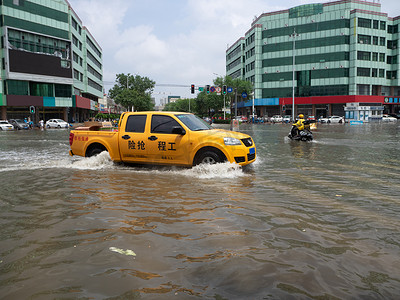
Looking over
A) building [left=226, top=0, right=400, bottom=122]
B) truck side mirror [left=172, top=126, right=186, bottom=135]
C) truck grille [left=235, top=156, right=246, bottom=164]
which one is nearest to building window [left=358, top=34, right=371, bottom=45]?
building [left=226, top=0, right=400, bottom=122]

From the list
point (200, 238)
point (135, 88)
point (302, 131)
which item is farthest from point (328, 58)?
point (200, 238)

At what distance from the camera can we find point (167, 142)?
866 centimetres

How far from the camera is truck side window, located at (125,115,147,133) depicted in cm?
912

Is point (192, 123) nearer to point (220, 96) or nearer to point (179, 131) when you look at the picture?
point (179, 131)

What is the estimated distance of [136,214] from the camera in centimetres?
511

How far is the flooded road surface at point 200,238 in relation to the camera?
2945 mm

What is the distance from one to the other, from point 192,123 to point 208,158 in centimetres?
119

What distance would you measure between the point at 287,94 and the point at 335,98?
989 centimetres

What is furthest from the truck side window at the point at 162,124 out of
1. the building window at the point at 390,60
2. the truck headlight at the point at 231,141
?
the building window at the point at 390,60

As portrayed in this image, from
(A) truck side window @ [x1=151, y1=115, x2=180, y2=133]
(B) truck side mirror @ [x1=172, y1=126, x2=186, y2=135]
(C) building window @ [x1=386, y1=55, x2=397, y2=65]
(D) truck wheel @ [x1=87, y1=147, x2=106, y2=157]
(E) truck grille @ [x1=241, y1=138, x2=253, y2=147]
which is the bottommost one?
(D) truck wheel @ [x1=87, y1=147, x2=106, y2=157]

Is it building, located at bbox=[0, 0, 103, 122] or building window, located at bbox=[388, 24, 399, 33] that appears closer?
building, located at bbox=[0, 0, 103, 122]

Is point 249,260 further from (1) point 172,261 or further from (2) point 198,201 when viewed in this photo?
(2) point 198,201

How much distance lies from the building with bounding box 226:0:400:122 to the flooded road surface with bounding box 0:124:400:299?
64574 millimetres

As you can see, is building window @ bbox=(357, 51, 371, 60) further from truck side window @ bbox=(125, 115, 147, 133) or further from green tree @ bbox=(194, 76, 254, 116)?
truck side window @ bbox=(125, 115, 147, 133)
